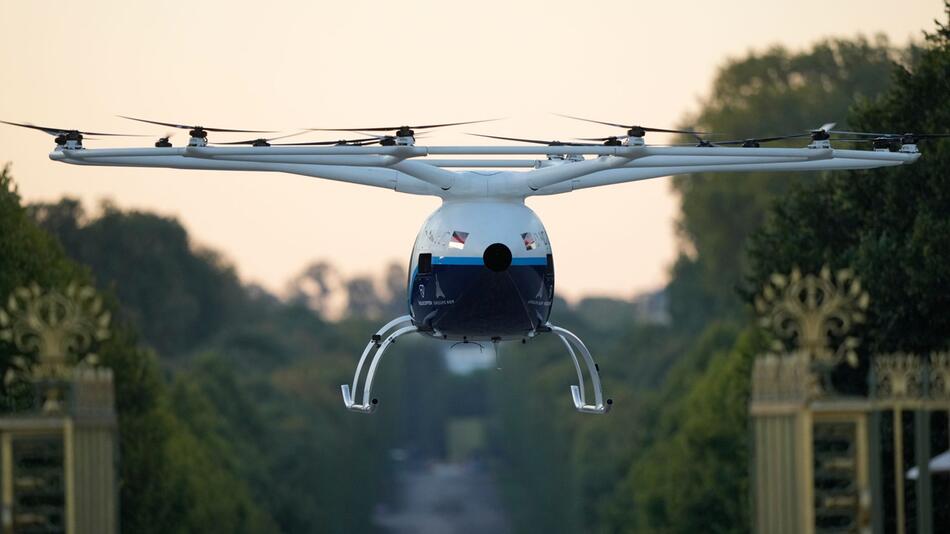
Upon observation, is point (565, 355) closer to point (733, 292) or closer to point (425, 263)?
point (733, 292)

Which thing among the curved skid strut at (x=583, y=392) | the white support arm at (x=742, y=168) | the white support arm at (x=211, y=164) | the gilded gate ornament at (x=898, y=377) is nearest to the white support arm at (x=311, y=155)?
the white support arm at (x=211, y=164)

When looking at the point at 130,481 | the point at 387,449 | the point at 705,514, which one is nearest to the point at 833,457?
the point at 130,481

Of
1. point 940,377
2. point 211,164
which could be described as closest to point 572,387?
point 211,164

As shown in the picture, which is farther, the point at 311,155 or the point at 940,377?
the point at 311,155

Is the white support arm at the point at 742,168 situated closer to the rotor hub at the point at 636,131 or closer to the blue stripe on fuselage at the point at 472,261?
the blue stripe on fuselage at the point at 472,261

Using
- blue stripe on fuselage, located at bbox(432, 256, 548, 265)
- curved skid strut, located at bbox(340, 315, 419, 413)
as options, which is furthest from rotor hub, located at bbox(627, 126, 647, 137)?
curved skid strut, located at bbox(340, 315, 419, 413)

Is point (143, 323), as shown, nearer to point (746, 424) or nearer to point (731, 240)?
point (731, 240)

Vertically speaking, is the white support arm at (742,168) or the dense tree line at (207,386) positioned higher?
the white support arm at (742,168)

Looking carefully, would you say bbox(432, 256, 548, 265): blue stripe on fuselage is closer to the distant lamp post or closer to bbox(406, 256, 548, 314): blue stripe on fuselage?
bbox(406, 256, 548, 314): blue stripe on fuselage

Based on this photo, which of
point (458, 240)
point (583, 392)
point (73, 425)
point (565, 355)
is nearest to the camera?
point (73, 425)
